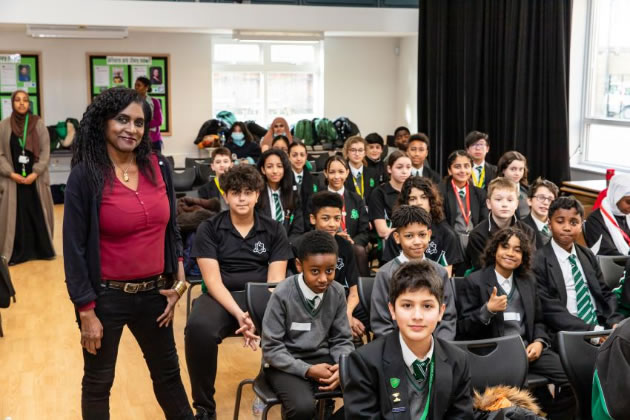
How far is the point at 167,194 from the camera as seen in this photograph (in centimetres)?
295

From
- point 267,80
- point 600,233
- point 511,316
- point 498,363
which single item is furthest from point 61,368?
point 267,80

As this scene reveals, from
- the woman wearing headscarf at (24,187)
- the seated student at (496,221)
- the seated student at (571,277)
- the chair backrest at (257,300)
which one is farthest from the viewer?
the woman wearing headscarf at (24,187)

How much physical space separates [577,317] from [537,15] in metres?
4.75

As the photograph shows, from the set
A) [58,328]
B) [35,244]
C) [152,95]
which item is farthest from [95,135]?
Answer: [152,95]

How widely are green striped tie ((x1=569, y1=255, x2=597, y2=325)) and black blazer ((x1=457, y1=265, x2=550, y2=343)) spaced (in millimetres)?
255

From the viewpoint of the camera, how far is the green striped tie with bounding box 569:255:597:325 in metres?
3.84

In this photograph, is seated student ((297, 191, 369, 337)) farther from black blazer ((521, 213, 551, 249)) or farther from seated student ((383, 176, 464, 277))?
black blazer ((521, 213, 551, 249))

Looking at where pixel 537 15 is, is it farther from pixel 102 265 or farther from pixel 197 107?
pixel 102 265

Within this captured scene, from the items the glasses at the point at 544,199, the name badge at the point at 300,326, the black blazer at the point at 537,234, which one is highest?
the glasses at the point at 544,199

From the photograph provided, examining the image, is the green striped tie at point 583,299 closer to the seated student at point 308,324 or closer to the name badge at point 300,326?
the seated student at point 308,324

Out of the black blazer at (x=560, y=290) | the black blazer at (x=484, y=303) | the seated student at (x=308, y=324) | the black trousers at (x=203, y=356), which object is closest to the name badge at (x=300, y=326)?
the seated student at (x=308, y=324)

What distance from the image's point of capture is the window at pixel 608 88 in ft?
24.5

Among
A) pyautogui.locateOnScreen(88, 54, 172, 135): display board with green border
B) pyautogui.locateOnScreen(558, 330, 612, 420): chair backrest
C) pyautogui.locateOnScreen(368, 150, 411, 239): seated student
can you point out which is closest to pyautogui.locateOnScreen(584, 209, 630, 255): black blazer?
pyautogui.locateOnScreen(368, 150, 411, 239): seated student

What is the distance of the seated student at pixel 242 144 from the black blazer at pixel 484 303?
5.85m
